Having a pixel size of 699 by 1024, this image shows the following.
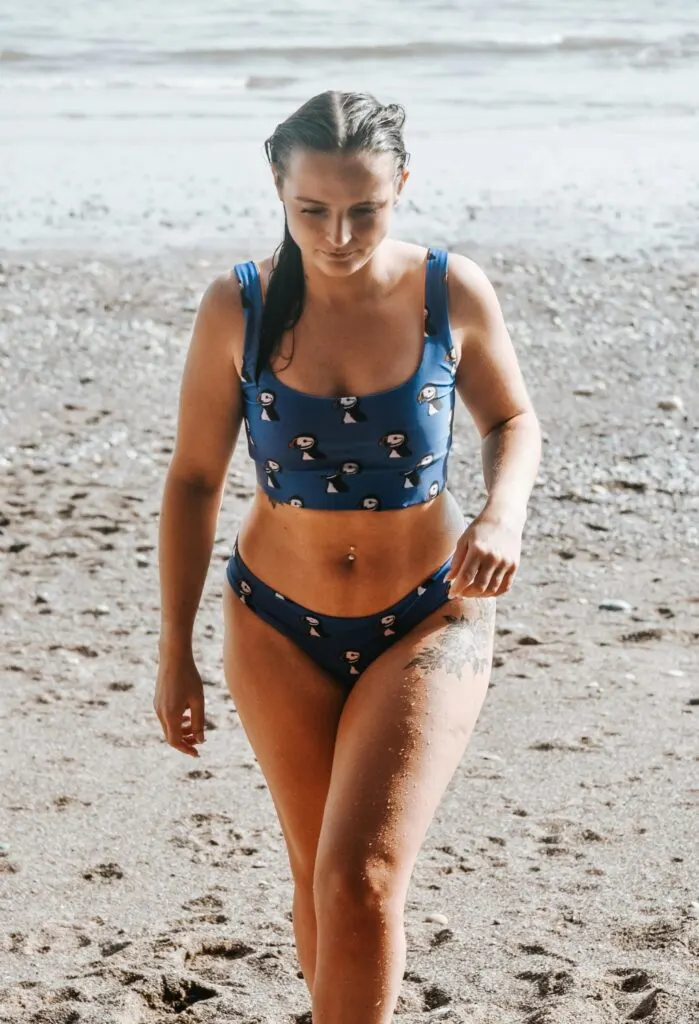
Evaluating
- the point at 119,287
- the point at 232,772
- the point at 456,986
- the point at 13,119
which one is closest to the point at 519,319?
the point at 119,287

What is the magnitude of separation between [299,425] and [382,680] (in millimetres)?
520

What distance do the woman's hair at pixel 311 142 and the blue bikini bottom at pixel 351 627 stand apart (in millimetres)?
504

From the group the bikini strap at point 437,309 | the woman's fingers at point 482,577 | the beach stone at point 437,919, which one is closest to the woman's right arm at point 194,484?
the bikini strap at point 437,309

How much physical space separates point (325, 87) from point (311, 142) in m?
18.4

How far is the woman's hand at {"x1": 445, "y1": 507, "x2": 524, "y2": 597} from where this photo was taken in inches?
104

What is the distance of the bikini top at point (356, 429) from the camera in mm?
2906

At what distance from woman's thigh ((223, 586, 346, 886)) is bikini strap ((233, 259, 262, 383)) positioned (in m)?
0.51

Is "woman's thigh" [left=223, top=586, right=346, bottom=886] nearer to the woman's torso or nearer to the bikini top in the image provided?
the woman's torso

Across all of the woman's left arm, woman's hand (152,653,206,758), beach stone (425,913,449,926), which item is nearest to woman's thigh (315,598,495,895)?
the woman's left arm

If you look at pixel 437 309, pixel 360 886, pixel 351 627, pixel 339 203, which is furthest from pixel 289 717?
pixel 339 203

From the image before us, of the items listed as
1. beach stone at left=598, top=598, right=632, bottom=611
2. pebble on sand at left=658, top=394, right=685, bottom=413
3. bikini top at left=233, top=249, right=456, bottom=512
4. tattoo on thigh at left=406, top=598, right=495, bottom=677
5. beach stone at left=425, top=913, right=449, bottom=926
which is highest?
bikini top at left=233, top=249, right=456, bottom=512

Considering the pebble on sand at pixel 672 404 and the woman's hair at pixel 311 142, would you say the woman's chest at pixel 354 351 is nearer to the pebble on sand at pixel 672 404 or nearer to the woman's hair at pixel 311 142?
the woman's hair at pixel 311 142

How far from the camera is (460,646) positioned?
2920mm

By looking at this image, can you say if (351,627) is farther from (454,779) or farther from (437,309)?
(454,779)
